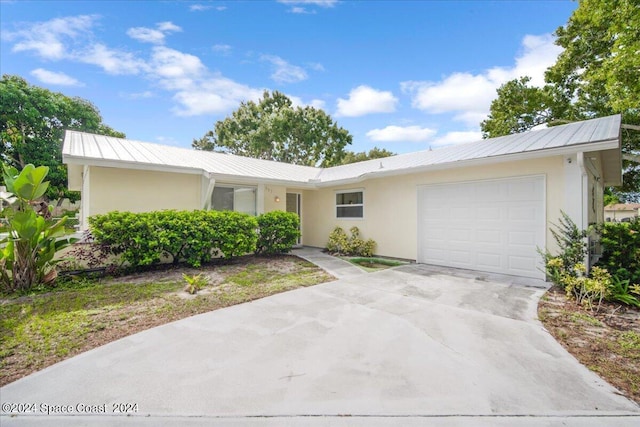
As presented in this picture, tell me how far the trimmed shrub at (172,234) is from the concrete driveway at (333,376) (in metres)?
3.53

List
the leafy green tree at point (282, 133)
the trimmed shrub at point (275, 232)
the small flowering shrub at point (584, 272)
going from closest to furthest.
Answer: the small flowering shrub at point (584, 272) < the trimmed shrub at point (275, 232) < the leafy green tree at point (282, 133)

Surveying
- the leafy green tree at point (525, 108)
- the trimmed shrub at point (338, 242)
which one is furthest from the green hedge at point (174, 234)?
the leafy green tree at point (525, 108)

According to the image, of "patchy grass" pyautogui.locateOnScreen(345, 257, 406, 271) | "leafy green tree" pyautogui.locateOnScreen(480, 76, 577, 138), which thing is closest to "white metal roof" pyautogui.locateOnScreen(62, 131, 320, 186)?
"patchy grass" pyautogui.locateOnScreen(345, 257, 406, 271)

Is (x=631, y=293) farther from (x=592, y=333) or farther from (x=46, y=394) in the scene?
(x=46, y=394)

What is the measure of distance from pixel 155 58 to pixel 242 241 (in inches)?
324

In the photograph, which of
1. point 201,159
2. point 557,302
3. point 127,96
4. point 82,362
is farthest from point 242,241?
point 127,96

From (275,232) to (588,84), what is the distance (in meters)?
16.8

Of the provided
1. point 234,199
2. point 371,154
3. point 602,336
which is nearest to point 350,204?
point 234,199

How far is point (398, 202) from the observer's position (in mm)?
9555

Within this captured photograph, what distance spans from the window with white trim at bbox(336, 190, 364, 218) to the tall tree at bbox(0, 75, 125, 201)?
1925 centimetres

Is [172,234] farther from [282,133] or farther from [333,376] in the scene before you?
[282,133]

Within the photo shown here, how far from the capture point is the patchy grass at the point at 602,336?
9.55ft

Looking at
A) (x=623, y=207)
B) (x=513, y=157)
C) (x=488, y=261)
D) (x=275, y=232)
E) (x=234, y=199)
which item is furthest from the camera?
(x=623, y=207)

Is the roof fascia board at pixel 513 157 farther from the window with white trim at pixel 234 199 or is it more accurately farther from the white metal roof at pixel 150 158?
the white metal roof at pixel 150 158
